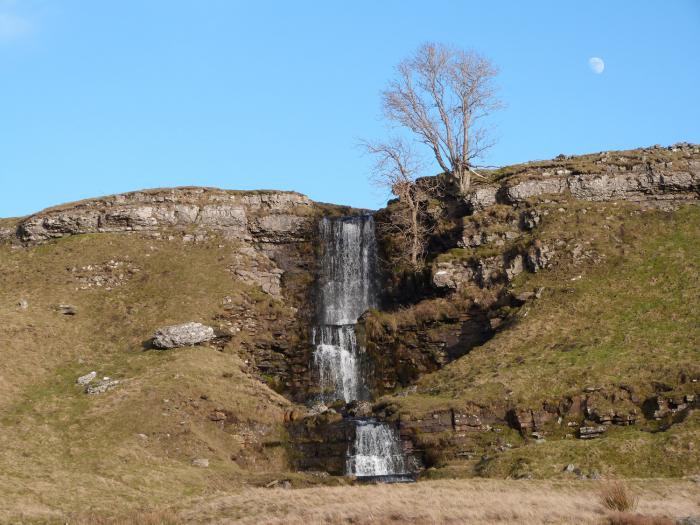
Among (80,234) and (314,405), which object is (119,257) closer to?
(80,234)

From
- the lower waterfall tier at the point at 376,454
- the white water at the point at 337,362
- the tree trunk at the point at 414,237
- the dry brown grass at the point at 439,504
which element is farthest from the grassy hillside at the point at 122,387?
the tree trunk at the point at 414,237

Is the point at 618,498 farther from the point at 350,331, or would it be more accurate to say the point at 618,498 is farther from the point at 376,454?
the point at 350,331

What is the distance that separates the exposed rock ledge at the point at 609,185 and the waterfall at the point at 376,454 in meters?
27.0

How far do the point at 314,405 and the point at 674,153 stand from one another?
122 ft

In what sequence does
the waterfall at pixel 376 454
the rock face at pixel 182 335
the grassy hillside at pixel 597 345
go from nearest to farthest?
the grassy hillside at pixel 597 345 < the waterfall at pixel 376 454 < the rock face at pixel 182 335

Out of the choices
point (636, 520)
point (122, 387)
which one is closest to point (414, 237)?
point (122, 387)

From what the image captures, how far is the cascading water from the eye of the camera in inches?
1962

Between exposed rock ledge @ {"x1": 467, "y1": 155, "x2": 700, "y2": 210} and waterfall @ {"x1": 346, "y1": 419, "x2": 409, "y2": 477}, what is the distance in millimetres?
27022

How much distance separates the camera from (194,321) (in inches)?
A: 2532

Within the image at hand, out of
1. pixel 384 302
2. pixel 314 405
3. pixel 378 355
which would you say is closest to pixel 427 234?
pixel 384 302

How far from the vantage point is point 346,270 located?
73312 mm

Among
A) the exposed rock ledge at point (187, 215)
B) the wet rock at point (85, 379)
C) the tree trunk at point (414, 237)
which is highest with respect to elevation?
the exposed rock ledge at point (187, 215)

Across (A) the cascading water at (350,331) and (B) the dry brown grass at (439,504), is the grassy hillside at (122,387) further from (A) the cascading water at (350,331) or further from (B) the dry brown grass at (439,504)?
(B) the dry brown grass at (439,504)

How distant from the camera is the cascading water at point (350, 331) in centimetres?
4984
